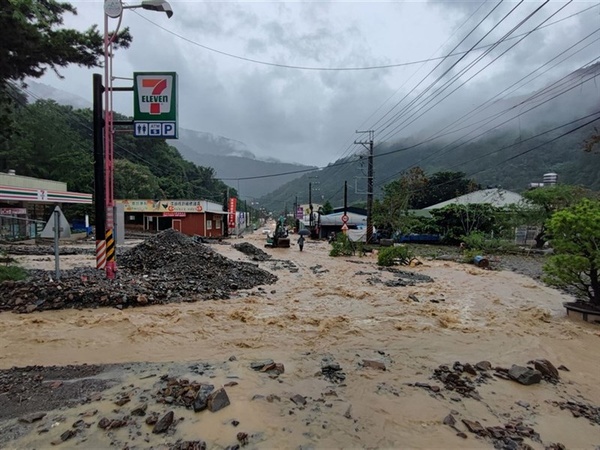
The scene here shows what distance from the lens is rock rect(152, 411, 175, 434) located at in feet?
11.7

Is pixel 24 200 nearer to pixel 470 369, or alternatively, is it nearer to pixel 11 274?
pixel 11 274

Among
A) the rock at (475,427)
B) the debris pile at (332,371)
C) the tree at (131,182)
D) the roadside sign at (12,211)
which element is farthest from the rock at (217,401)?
the tree at (131,182)

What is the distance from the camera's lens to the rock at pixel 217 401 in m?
3.99

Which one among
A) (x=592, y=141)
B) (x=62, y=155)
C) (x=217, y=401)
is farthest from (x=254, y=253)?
(x=62, y=155)

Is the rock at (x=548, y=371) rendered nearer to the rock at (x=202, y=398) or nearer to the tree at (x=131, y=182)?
the rock at (x=202, y=398)

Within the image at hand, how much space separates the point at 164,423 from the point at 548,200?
93.5 ft

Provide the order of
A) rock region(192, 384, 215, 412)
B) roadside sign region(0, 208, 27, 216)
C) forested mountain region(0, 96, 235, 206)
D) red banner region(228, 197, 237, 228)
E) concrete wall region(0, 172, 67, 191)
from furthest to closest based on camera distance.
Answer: red banner region(228, 197, 237, 228)
forested mountain region(0, 96, 235, 206)
concrete wall region(0, 172, 67, 191)
roadside sign region(0, 208, 27, 216)
rock region(192, 384, 215, 412)

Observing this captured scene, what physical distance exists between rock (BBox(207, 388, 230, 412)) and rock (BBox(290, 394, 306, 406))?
0.80 m

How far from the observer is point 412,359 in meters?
5.97

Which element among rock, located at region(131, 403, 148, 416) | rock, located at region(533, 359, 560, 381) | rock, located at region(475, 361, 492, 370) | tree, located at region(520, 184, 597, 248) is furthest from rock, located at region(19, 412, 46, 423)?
tree, located at region(520, 184, 597, 248)

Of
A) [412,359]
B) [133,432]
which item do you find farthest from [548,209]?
[133,432]

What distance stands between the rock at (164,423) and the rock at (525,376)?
4.63 metres

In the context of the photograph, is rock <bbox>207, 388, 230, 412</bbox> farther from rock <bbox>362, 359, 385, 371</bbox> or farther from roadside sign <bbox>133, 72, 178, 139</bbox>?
roadside sign <bbox>133, 72, 178, 139</bbox>

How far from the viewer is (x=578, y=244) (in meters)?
8.51
